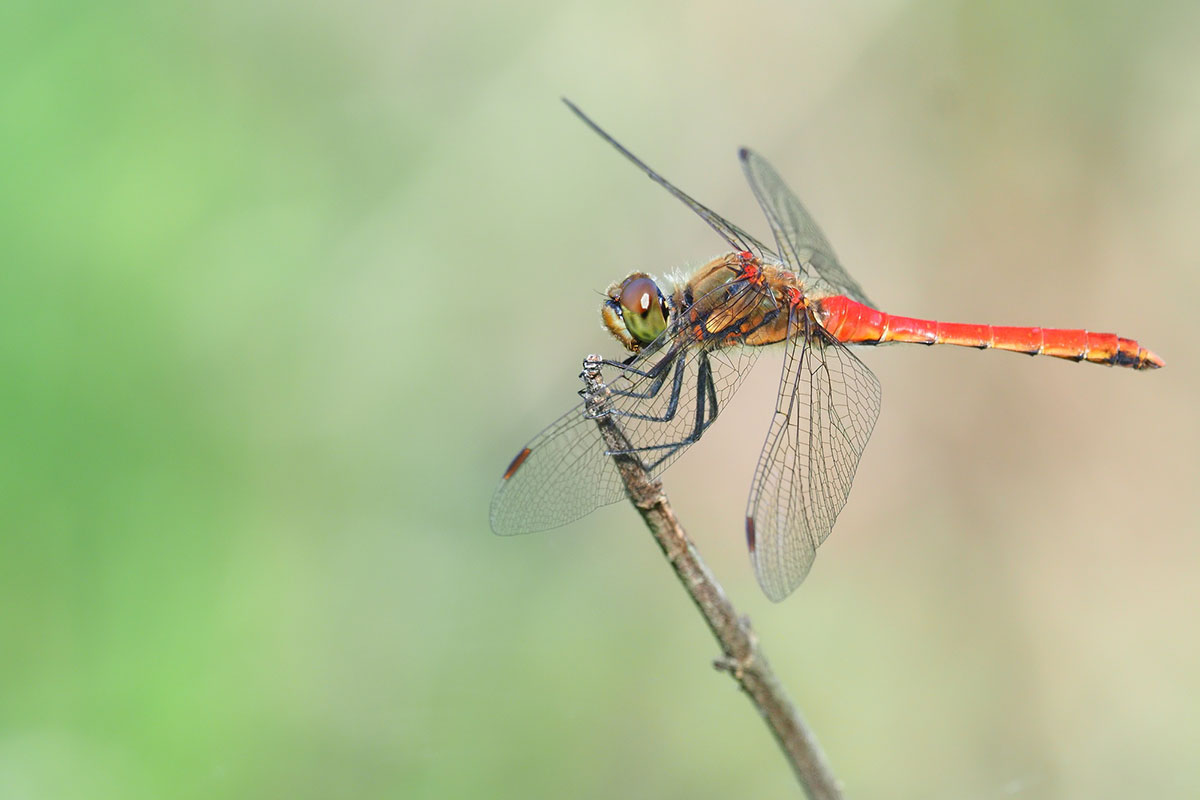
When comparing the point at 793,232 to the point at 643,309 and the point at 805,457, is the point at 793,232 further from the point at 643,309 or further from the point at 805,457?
the point at 805,457

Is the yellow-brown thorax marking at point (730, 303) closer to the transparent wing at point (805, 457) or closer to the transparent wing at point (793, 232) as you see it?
the transparent wing at point (805, 457)

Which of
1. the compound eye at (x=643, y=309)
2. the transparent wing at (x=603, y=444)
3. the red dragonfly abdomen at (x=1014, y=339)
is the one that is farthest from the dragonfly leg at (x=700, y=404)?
the red dragonfly abdomen at (x=1014, y=339)

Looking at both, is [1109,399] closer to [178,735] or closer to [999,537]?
[999,537]

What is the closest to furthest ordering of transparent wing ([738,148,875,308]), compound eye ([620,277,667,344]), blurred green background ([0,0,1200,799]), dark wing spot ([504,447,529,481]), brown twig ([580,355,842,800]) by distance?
1. brown twig ([580,355,842,800])
2. dark wing spot ([504,447,529,481])
3. compound eye ([620,277,667,344])
4. blurred green background ([0,0,1200,799])
5. transparent wing ([738,148,875,308])

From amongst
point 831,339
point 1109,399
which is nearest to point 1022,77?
point 1109,399

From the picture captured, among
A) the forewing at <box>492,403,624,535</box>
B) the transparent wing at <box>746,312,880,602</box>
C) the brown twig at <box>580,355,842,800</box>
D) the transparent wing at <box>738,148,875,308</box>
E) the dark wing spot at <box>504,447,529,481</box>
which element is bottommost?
the brown twig at <box>580,355,842,800</box>

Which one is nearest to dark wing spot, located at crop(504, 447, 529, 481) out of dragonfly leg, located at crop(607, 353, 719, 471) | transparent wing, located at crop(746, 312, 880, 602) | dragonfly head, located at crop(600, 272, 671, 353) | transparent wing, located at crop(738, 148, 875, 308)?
dragonfly leg, located at crop(607, 353, 719, 471)

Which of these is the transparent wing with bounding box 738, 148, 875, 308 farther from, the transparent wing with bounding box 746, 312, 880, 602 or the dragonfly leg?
the dragonfly leg

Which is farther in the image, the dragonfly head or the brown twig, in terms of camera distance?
the dragonfly head
